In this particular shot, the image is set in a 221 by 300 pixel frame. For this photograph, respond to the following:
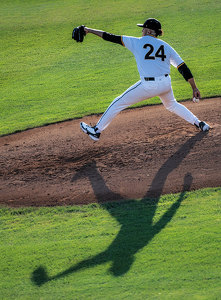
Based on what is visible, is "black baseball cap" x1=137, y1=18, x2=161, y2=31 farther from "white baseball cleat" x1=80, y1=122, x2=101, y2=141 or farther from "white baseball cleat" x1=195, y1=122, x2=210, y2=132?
"white baseball cleat" x1=80, y1=122, x2=101, y2=141

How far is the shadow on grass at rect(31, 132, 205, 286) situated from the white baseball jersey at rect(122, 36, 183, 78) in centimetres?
128

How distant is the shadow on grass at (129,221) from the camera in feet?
16.2

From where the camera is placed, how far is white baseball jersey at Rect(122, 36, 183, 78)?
6.88 meters

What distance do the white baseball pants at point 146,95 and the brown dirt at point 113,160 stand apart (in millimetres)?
465

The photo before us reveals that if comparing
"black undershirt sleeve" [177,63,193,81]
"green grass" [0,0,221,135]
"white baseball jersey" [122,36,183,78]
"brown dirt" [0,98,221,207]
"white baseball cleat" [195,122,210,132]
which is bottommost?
"green grass" [0,0,221,135]

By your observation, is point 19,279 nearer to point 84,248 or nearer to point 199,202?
point 84,248

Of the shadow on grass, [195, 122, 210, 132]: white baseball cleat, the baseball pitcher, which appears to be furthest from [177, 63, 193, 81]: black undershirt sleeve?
the shadow on grass

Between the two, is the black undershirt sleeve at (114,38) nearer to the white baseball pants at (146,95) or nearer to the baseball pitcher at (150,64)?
the baseball pitcher at (150,64)

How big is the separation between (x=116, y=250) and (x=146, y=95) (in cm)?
289

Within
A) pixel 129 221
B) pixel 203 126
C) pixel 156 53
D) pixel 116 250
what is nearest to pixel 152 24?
pixel 156 53

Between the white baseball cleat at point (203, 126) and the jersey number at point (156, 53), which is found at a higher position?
the jersey number at point (156, 53)

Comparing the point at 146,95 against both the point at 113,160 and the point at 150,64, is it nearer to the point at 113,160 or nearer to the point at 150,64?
the point at 150,64

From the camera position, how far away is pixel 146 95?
23.7 ft

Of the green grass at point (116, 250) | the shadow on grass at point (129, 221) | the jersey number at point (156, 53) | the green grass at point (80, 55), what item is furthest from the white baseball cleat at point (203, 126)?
the green grass at point (80, 55)
